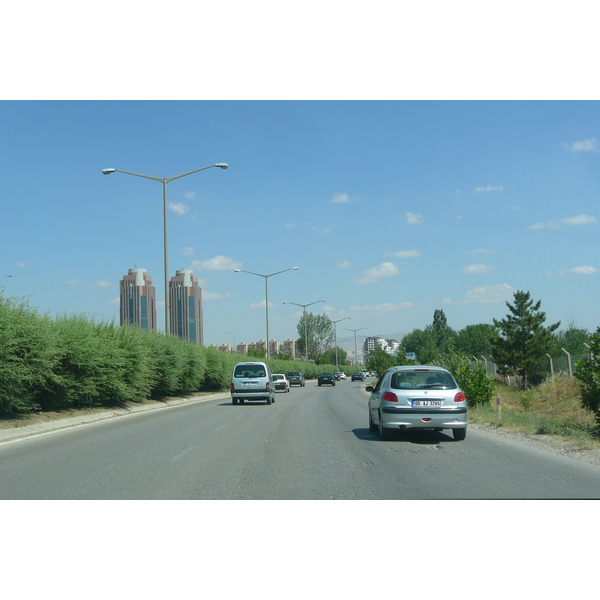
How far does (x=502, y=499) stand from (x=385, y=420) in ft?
20.1

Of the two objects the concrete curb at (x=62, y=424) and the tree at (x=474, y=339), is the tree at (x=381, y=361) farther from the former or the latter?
the tree at (x=474, y=339)

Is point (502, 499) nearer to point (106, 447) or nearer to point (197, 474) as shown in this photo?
point (197, 474)

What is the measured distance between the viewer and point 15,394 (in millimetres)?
17984

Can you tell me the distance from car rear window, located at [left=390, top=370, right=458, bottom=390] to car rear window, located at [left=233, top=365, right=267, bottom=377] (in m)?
17.3

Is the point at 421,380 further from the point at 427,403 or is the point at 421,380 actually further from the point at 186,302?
the point at 186,302

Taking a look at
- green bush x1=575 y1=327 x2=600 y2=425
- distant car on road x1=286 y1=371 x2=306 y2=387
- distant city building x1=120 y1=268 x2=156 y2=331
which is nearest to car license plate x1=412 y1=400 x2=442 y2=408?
green bush x1=575 y1=327 x2=600 y2=425

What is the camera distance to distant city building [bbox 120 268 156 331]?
10881 centimetres

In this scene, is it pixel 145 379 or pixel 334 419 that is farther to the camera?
pixel 145 379

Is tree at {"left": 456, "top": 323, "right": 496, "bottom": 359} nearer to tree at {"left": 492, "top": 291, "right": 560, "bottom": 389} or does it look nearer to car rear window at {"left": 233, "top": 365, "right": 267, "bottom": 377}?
tree at {"left": 492, "top": 291, "right": 560, "bottom": 389}

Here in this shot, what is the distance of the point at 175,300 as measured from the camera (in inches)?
5162

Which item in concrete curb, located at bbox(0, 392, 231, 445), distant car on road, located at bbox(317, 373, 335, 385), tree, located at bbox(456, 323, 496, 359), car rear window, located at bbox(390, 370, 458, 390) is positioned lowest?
distant car on road, located at bbox(317, 373, 335, 385)

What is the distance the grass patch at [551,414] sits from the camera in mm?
15451

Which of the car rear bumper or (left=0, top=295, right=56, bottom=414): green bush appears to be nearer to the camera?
the car rear bumper

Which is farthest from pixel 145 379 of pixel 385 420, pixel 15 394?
pixel 385 420
